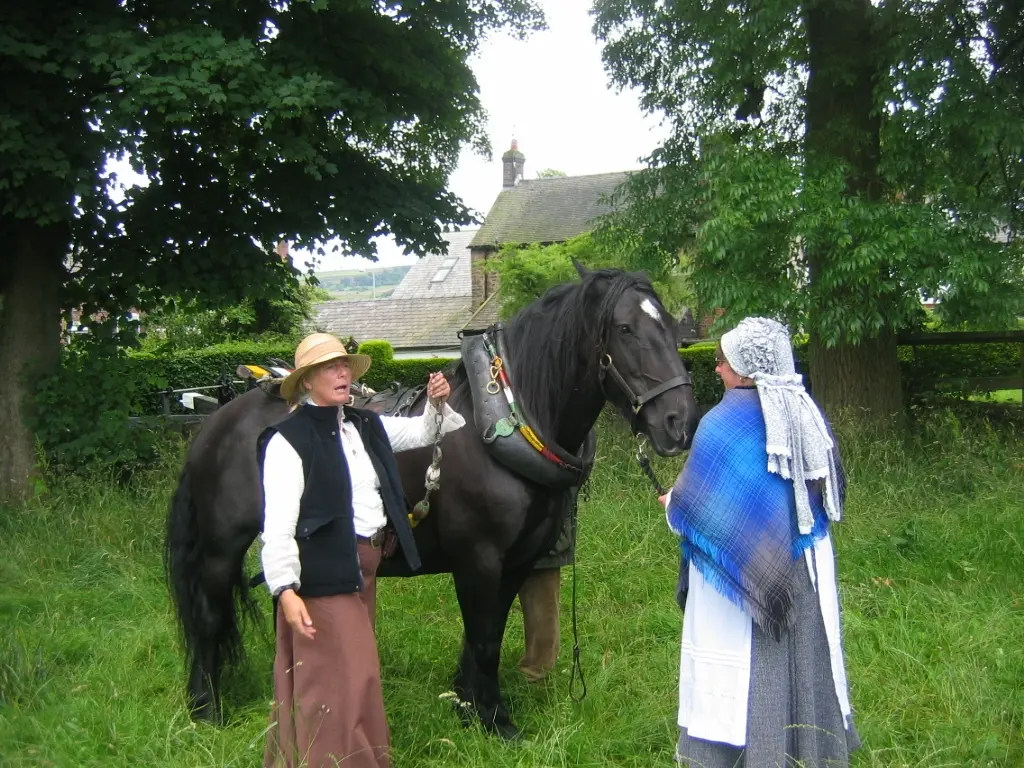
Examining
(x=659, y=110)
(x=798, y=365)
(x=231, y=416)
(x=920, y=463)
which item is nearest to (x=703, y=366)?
(x=798, y=365)

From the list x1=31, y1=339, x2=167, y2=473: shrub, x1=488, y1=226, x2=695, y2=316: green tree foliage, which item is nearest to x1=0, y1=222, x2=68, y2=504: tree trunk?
x1=31, y1=339, x2=167, y2=473: shrub

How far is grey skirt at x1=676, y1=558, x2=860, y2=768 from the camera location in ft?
8.78

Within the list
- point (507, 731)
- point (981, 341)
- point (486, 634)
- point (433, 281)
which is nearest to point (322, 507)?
point (486, 634)

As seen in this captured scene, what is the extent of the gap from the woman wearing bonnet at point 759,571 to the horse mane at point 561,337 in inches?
25.8

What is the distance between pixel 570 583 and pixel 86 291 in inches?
208

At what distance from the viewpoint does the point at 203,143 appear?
25.9ft

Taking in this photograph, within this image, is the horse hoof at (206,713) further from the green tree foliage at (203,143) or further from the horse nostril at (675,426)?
the green tree foliage at (203,143)

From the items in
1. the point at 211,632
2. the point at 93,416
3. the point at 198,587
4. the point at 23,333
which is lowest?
the point at 211,632

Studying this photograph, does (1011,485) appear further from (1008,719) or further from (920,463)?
(1008,719)

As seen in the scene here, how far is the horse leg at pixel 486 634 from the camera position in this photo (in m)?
3.50

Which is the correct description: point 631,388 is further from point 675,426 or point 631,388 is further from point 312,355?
point 312,355

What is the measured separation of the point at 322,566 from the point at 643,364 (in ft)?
4.35

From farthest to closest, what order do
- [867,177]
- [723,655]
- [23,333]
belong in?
[867,177] → [23,333] → [723,655]

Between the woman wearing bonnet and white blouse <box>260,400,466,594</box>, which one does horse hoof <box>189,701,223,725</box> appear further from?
the woman wearing bonnet
